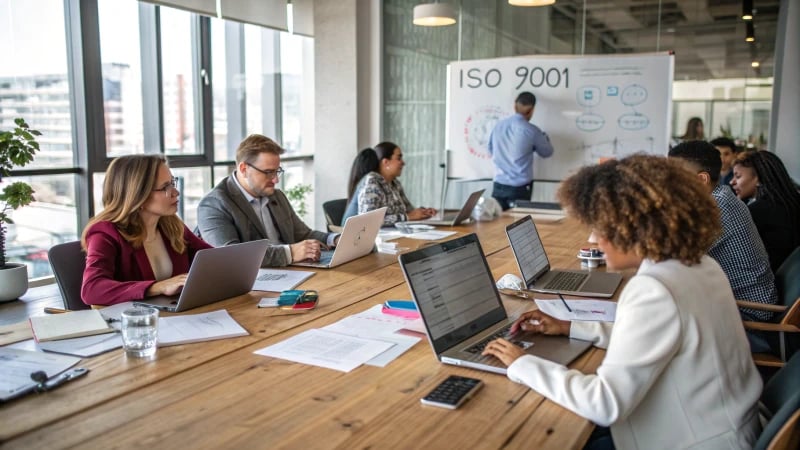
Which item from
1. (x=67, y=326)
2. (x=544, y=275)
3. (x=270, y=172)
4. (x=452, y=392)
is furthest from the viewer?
(x=270, y=172)

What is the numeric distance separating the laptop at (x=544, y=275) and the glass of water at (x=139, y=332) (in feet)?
3.94

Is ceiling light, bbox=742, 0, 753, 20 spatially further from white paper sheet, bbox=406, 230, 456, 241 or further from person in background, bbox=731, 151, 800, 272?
white paper sheet, bbox=406, 230, 456, 241

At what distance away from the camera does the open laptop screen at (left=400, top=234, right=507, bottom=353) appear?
168 centimetres

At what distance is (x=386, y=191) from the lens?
4551 mm

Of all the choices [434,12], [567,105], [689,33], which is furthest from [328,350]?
[689,33]

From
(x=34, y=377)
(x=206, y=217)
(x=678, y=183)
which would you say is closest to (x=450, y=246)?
(x=678, y=183)

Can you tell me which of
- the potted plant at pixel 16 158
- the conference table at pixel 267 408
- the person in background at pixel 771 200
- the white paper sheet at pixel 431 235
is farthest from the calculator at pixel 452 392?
the potted plant at pixel 16 158

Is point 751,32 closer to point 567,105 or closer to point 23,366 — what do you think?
point 567,105

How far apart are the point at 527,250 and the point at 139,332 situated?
1.44 metres

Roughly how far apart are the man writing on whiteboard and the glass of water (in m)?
→ 4.62

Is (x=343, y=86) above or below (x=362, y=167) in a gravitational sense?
above

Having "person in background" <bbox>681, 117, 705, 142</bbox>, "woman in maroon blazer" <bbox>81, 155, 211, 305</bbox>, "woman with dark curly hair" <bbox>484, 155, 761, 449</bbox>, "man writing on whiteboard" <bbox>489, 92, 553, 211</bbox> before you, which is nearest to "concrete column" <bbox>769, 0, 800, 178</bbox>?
"person in background" <bbox>681, 117, 705, 142</bbox>

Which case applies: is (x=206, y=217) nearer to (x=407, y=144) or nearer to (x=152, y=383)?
(x=152, y=383)

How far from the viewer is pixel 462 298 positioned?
6.04 feet
